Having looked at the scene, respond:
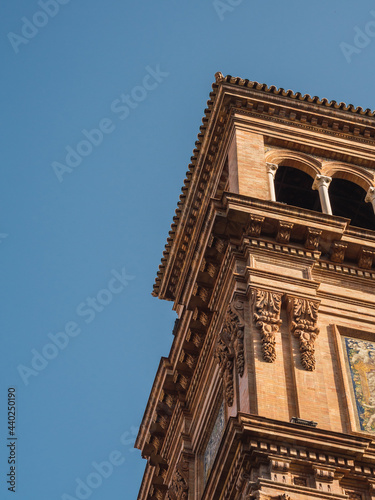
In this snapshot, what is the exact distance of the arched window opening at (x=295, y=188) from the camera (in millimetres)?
40562

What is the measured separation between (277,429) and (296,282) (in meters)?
6.01

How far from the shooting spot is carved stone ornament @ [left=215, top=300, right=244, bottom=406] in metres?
28.6

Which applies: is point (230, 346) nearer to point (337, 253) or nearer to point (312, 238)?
point (312, 238)

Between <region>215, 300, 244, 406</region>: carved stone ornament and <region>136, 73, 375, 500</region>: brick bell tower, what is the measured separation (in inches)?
2.2

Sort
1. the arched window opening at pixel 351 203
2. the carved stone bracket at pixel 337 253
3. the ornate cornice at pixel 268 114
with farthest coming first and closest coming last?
1. the arched window opening at pixel 351 203
2. the ornate cornice at pixel 268 114
3. the carved stone bracket at pixel 337 253

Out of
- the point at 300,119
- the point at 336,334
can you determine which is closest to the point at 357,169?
the point at 300,119

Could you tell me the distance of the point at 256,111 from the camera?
37.9 m

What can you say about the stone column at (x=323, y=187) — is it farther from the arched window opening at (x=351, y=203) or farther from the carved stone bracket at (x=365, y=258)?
the arched window opening at (x=351, y=203)

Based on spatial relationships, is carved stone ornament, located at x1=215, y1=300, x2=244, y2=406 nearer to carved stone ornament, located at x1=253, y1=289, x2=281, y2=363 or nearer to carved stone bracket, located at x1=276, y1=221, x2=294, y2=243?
carved stone ornament, located at x1=253, y1=289, x2=281, y2=363

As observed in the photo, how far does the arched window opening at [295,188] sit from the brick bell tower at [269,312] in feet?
→ 0.23

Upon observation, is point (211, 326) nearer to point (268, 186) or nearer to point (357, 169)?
point (268, 186)

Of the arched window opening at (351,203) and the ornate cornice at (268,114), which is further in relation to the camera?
the arched window opening at (351,203)

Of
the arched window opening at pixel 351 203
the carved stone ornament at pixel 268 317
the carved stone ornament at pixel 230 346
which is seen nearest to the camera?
the carved stone ornament at pixel 268 317

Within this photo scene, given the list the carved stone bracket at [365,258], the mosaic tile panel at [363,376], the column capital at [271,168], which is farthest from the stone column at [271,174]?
the mosaic tile panel at [363,376]
